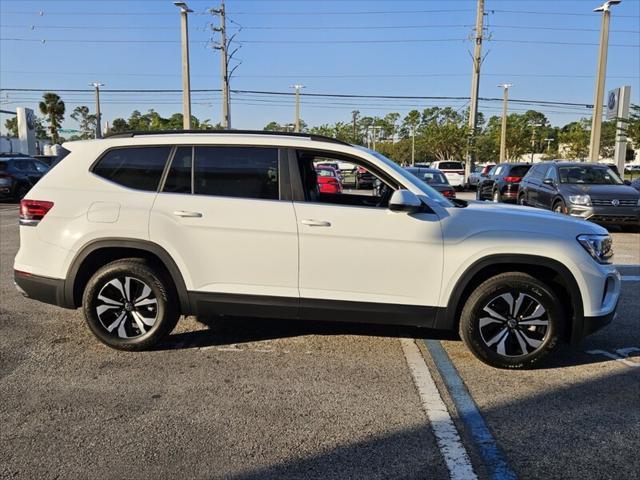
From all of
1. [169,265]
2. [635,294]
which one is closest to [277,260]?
[169,265]

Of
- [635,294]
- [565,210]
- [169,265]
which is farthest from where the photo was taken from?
[565,210]

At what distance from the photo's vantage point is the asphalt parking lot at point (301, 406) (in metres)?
3.01

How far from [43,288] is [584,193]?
38.9 ft

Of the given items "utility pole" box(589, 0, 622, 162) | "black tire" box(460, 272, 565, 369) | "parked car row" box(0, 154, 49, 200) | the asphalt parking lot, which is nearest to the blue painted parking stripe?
the asphalt parking lot

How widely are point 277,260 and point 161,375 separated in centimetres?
128

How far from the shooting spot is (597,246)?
435cm

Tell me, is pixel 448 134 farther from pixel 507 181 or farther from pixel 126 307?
pixel 126 307

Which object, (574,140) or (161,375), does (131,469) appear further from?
(574,140)

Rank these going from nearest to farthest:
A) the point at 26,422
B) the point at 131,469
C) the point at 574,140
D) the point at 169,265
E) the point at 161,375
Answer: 1. the point at 131,469
2. the point at 26,422
3. the point at 161,375
4. the point at 169,265
5. the point at 574,140

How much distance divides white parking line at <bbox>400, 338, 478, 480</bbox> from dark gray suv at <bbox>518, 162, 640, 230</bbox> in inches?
378

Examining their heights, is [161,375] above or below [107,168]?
below

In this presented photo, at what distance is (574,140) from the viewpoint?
6506cm

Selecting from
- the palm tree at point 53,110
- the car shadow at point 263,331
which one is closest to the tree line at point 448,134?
the palm tree at point 53,110

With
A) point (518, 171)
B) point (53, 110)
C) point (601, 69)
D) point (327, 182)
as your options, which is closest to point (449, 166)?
point (601, 69)
